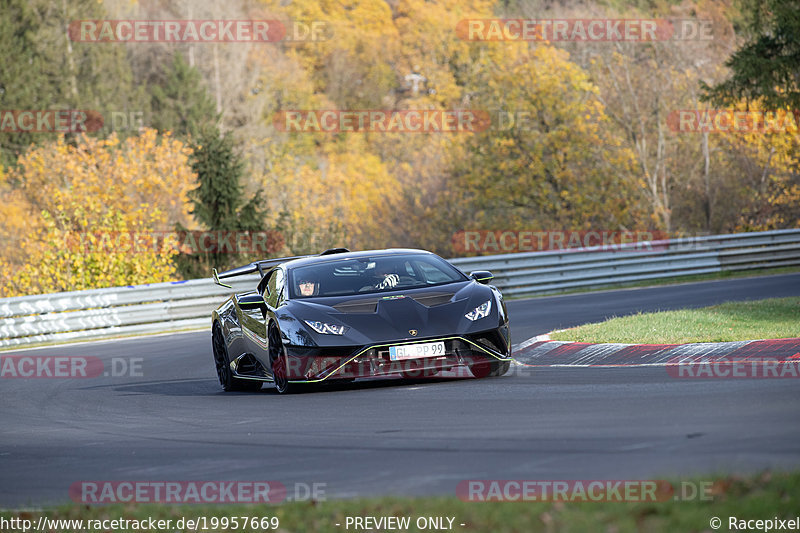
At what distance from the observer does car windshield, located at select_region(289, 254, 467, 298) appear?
472 inches

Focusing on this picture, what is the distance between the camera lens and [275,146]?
226ft

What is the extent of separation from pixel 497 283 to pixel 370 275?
14.3 meters

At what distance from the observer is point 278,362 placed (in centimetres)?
1159

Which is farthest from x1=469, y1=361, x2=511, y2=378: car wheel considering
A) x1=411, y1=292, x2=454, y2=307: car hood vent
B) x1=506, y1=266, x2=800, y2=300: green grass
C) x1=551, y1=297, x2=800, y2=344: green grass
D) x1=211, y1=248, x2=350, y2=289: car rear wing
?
x1=506, y1=266, x2=800, y2=300: green grass

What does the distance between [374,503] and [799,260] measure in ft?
80.7

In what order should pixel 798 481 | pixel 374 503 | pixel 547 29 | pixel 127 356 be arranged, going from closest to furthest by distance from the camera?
pixel 798 481 < pixel 374 503 < pixel 127 356 < pixel 547 29

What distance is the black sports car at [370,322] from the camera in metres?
10.9

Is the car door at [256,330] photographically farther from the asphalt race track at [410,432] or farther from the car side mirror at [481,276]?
the car side mirror at [481,276]

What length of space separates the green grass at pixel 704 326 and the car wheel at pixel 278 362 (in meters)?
3.79

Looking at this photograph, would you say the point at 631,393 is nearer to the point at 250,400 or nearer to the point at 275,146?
the point at 250,400

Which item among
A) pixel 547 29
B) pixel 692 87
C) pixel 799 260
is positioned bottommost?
pixel 799 260

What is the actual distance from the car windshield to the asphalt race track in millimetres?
1025

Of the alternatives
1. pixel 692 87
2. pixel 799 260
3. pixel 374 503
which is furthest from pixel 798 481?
pixel 692 87

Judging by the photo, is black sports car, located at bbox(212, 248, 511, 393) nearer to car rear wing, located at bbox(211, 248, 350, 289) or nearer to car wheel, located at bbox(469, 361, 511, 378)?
car wheel, located at bbox(469, 361, 511, 378)
